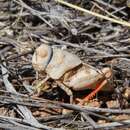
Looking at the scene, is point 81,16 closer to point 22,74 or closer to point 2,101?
point 22,74

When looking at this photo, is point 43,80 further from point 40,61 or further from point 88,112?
point 88,112

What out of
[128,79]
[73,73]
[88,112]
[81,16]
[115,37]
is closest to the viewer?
[88,112]

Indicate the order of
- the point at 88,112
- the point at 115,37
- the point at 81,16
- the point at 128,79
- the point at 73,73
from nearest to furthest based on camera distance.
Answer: the point at 88,112, the point at 73,73, the point at 128,79, the point at 115,37, the point at 81,16

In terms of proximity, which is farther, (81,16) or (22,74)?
(81,16)

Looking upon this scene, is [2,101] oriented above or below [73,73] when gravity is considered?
below

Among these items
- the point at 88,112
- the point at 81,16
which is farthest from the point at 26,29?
the point at 88,112

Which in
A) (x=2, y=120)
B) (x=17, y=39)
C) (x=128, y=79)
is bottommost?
(x=2, y=120)

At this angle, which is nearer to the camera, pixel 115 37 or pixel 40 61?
pixel 40 61

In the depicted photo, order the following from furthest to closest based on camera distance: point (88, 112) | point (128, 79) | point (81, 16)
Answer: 1. point (81, 16)
2. point (128, 79)
3. point (88, 112)

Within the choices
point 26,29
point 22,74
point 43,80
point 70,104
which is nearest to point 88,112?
point 70,104
